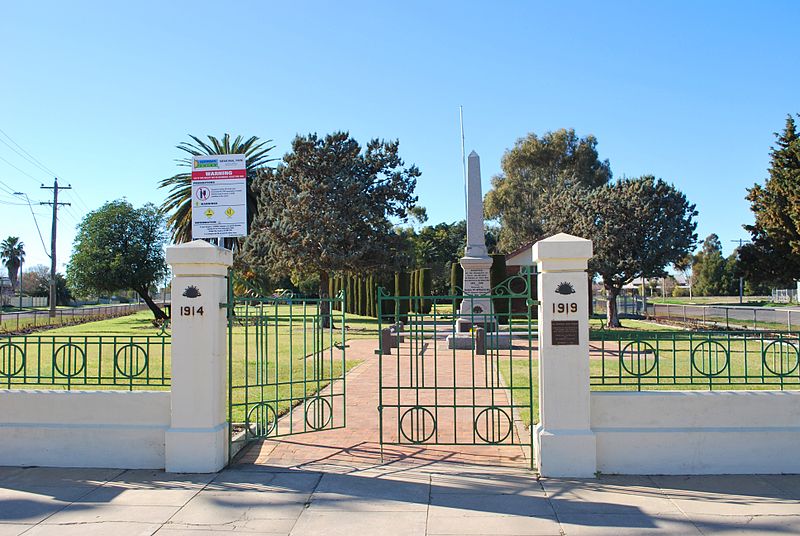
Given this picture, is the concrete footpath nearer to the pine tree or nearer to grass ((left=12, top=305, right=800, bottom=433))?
grass ((left=12, top=305, right=800, bottom=433))

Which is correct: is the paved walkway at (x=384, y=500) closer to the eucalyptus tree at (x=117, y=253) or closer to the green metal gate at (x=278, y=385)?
the green metal gate at (x=278, y=385)

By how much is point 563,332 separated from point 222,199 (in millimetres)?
7269

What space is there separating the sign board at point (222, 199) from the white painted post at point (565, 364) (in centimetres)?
666

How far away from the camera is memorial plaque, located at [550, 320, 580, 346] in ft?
20.5

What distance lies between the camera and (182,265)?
6.52 metres

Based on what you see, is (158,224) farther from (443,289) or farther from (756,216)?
(756,216)

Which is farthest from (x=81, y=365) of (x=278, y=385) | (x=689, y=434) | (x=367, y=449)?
(x=689, y=434)

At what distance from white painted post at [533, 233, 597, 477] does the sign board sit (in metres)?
6.66

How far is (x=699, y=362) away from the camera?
46.8ft

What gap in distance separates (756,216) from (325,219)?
1923 cm

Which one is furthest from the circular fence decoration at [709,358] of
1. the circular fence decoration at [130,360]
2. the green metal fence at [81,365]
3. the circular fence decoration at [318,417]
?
the circular fence decoration at [130,360]

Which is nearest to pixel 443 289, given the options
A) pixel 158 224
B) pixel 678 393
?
pixel 158 224

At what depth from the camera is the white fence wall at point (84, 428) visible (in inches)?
257

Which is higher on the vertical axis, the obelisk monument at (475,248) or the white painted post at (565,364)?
the obelisk monument at (475,248)
